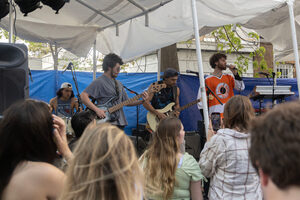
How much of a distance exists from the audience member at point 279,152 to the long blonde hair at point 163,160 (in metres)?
1.47

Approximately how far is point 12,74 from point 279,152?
268cm

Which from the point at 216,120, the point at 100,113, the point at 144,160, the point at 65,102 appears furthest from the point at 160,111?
the point at 144,160

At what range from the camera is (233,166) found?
2553 mm

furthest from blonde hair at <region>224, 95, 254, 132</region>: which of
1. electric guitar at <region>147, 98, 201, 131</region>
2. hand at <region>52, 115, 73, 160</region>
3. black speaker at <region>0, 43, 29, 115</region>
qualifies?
electric guitar at <region>147, 98, 201, 131</region>

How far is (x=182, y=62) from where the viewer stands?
47.9ft

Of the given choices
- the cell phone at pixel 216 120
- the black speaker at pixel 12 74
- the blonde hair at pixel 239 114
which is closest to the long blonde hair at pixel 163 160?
the blonde hair at pixel 239 114

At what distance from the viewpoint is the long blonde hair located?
8.09ft

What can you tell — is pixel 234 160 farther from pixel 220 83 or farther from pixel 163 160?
pixel 220 83

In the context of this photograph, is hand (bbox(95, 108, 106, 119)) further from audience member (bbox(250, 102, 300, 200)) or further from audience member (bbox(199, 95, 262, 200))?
audience member (bbox(250, 102, 300, 200))

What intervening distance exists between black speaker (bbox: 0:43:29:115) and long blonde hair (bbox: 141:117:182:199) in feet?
4.59

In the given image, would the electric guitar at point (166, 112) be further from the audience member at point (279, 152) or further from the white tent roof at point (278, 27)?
the audience member at point (279, 152)

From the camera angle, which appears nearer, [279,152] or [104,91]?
[279,152]

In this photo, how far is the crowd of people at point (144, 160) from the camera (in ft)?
→ 3.28

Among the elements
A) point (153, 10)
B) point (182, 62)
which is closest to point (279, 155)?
point (153, 10)
